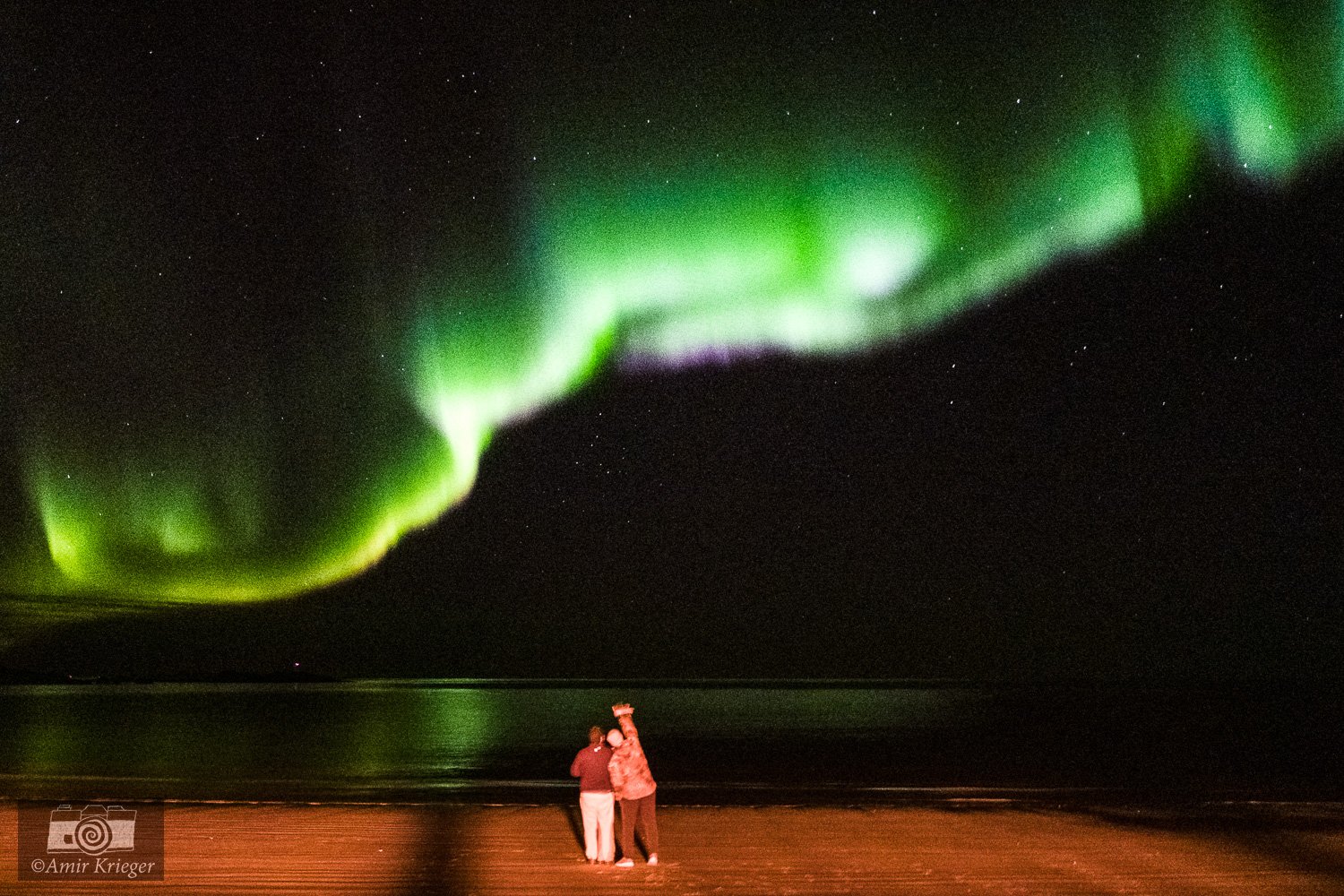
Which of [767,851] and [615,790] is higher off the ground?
[615,790]

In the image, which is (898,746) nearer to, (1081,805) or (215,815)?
(1081,805)

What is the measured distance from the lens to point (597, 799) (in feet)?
31.0

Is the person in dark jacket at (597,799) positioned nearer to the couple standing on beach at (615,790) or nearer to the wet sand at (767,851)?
the couple standing on beach at (615,790)

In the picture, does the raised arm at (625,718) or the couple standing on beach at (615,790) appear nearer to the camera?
the raised arm at (625,718)

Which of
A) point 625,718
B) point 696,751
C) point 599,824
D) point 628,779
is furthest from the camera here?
point 696,751

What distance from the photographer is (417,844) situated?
10.9 m

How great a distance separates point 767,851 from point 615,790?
200 cm

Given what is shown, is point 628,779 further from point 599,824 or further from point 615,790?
point 599,824

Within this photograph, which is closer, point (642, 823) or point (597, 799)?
point (597, 799)

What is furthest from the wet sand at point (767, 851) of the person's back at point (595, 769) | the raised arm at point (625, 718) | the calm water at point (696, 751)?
the calm water at point (696, 751)

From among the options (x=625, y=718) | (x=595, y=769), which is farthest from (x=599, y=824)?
(x=625, y=718)

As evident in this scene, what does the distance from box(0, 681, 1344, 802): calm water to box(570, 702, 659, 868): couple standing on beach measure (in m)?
8.15

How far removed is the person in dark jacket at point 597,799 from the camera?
31.0ft

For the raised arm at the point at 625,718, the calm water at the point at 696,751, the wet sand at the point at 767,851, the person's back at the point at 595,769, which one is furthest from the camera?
the calm water at the point at 696,751
